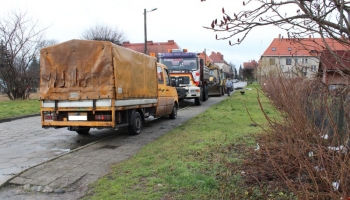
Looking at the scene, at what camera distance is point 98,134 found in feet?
31.0

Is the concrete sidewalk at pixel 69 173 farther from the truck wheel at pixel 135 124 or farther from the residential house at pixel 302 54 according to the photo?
the residential house at pixel 302 54

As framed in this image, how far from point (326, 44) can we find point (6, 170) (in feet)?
18.5

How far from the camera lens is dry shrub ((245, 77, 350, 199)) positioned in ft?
10.3

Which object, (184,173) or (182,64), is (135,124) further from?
(182,64)

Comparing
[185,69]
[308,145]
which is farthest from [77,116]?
[185,69]

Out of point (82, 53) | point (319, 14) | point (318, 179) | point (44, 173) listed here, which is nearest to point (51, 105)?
point (82, 53)

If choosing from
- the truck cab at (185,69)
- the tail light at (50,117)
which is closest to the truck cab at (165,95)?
the tail light at (50,117)

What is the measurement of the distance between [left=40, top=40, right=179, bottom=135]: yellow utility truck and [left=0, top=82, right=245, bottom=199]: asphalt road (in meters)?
0.58

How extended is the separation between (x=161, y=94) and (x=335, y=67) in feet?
27.2

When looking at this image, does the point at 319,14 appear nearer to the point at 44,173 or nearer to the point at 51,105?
the point at 44,173

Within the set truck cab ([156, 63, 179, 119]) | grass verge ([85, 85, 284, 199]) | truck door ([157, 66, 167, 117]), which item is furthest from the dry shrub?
truck cab ([156, 63, 179, 119])

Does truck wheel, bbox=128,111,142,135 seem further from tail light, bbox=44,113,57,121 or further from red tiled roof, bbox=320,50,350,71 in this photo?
red tiled roof, bbox=320,50,350,71

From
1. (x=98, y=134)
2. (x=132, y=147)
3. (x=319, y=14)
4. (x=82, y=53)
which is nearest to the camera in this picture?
(x=319, y=14)

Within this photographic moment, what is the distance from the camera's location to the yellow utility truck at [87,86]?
7.56 metres
